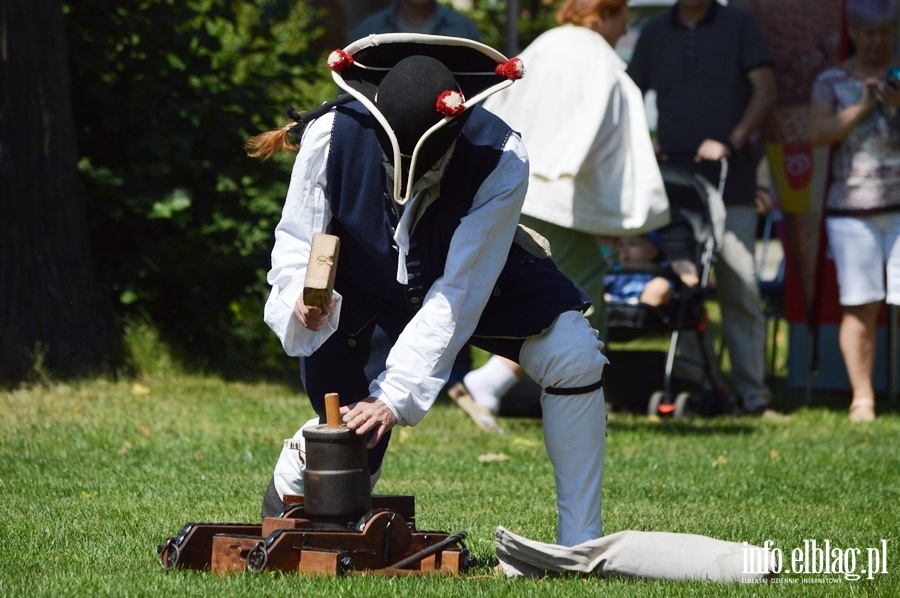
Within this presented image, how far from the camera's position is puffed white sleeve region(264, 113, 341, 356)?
3.86 metres

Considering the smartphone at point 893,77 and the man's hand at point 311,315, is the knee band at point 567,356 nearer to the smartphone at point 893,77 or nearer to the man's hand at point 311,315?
the man's hand at point 311,315

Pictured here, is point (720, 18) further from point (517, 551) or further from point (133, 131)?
point (517, 551)

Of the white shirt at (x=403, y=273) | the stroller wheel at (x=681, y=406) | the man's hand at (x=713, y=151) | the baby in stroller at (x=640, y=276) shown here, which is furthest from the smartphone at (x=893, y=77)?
the white shirt at (x=403, y=273)

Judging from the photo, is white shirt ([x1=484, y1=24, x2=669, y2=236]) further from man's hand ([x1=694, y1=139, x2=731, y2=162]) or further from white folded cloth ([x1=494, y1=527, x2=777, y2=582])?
white folded cloth ([x1=494, y1=527, x2=777, y2=582])

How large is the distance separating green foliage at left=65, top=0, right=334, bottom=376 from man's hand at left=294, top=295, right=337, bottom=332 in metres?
4.47

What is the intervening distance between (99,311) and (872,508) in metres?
4.74

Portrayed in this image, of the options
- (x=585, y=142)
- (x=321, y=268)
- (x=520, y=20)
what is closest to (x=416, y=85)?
(x=321, y=268)

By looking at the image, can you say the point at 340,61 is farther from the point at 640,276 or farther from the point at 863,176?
the point at 863,176

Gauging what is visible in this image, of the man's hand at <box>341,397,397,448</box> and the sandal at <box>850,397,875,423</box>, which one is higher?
the man's hand at <box>341,397,397,448</box>

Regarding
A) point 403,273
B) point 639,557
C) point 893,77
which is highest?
point 893,77

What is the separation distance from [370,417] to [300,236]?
58cm

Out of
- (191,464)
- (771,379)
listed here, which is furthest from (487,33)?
(191,464)

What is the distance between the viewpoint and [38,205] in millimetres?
7785

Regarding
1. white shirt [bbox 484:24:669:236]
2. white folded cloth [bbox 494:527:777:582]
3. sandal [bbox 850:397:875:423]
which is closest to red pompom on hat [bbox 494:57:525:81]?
white folded cloth [bbox 494:527:777:582]
